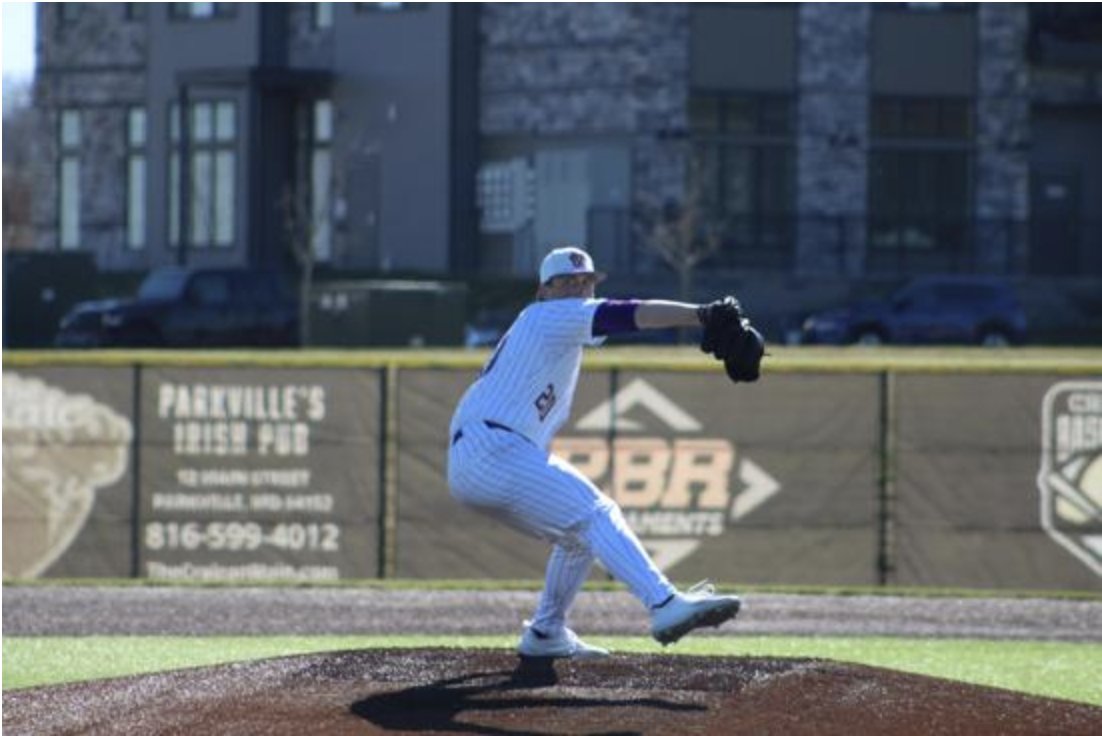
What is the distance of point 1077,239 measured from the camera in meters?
49.8

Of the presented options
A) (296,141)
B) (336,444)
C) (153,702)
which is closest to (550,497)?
(153,702)

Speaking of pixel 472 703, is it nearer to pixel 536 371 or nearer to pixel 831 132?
pixel 536 371

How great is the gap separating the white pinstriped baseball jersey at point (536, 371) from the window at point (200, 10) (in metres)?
42.6

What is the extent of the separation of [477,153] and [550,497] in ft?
132

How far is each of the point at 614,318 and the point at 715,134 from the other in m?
39.4

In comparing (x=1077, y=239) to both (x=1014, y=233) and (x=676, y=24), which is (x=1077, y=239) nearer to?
(x=1014, y=233)

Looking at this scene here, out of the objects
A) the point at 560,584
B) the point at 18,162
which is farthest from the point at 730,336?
the point at 18,162

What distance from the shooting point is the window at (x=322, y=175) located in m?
53.1

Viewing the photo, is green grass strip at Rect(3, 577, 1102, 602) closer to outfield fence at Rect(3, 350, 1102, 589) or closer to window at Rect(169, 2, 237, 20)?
outfield fence at Rect(3, 350, 1102, 589)

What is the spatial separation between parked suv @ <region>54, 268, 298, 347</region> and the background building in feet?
21.1

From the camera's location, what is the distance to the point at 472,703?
1110 cm

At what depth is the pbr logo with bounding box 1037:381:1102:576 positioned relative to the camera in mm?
20672

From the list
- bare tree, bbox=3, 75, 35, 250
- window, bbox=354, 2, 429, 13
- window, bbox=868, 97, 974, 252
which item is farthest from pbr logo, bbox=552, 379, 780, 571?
bare tree, bbox=3, 75, 35, 250

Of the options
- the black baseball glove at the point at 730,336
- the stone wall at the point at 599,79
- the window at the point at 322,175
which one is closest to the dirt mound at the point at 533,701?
the black baseball glove at the point at 730,336
